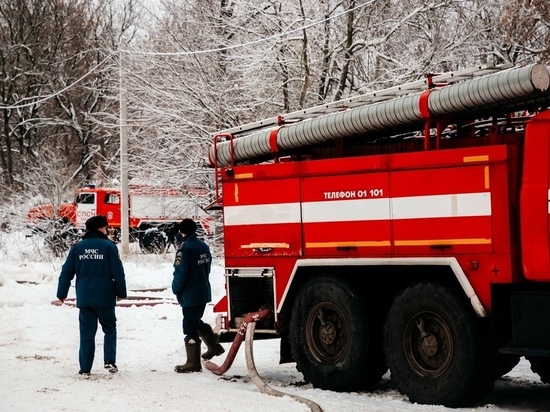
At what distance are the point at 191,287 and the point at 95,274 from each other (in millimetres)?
1095

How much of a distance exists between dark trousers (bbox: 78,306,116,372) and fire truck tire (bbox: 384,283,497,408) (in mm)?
3209

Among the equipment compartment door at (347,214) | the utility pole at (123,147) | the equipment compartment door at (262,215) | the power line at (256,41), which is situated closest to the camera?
the equipment compartment door at (347,214)

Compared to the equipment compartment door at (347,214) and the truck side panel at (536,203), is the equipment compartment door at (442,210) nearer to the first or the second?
the equipment compartment door at (347,214)

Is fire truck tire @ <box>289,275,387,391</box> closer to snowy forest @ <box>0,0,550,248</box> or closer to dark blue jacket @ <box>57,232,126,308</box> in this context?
dark blue jacket @ <box>57,232,126,308</box>

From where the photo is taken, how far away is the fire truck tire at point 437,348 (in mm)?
8703

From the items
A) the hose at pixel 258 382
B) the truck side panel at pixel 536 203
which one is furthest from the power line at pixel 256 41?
the truck side panel at pixel 536 203

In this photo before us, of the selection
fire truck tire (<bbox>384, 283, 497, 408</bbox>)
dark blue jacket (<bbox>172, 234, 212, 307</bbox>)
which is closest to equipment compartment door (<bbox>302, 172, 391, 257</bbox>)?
fire truck tire (<bbox>384, 283, 497, 408</bbox>)

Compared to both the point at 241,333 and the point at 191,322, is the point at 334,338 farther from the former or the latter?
the point at 191,322

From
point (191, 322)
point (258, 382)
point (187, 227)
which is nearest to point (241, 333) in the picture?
point (191, 322)

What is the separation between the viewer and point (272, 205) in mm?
10570

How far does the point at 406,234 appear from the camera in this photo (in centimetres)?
929

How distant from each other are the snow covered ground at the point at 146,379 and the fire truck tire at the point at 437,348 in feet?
0.55

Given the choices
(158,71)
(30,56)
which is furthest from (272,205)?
(30,56)

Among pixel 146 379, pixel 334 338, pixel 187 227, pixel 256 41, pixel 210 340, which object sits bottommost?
pixel 146 379
